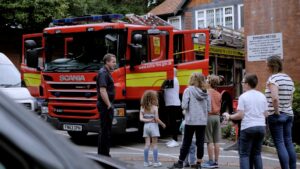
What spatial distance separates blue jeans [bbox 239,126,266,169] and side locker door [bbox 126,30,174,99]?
15.4 ft

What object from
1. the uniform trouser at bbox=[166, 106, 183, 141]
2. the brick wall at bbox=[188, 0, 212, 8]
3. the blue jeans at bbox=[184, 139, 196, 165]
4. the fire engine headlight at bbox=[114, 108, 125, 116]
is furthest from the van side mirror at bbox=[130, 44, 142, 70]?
the brick wall at bbox=[188, 0, 212, 8]

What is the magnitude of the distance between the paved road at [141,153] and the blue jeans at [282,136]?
5.70ft

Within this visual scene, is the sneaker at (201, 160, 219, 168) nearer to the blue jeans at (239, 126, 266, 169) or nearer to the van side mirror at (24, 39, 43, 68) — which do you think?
the blue jeans at (239, 126, 266, 169)

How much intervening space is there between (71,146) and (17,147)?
17 centimetres

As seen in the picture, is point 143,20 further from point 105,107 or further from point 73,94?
point 105,107

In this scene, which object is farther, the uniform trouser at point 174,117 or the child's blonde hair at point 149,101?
the uniform trouser at point 174,117

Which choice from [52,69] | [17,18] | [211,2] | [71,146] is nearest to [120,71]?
[52,69]

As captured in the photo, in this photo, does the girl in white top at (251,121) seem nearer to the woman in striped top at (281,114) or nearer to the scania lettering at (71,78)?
the woman in striped top at (281,114)

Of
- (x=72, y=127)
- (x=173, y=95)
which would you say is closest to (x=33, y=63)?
(x=72, y=127)

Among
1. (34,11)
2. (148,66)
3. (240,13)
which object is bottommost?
(148,66)

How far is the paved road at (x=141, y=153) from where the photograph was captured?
9.13 m

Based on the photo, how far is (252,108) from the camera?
6527mm

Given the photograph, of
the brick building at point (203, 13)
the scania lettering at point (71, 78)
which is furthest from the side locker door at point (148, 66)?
the brick building at point (203, 13)

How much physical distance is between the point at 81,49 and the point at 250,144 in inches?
231
